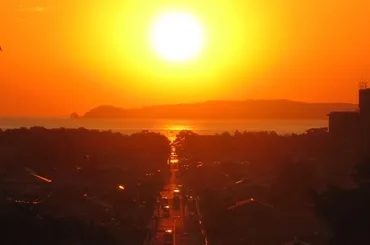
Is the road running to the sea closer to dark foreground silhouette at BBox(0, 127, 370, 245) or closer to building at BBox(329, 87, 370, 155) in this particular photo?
dark foreground silhouette at BBox(0, 127, 370, 245)

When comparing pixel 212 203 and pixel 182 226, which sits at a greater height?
pixel 212 203

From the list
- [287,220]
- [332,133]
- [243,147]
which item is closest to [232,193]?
[287,220]

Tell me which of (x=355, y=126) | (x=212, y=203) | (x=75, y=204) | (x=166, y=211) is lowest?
(x=166, y=211)

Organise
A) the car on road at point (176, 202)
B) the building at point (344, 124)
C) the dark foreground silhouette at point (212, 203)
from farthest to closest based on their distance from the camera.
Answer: the building at point (344, 124), the car on road at point (176, 202), the dark foreground silhouette at point (212, 203)

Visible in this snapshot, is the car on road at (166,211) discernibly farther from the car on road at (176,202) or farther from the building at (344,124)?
the building at (344,124)

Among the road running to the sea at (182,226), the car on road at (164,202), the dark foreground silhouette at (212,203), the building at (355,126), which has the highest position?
the building at (355,126)

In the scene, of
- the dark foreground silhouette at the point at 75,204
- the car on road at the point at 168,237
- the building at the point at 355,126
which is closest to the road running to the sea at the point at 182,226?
the car on road at the point at 168,237

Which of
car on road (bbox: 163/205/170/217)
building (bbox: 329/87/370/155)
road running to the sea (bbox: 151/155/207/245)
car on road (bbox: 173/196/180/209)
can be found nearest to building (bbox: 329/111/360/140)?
building (bbox: 329/87/370/155)

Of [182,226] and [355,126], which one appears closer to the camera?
[182,226]

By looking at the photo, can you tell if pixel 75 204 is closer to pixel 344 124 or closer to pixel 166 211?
pixel 166 211

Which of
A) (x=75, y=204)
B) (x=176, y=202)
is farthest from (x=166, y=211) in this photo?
(x=75, y=204)
